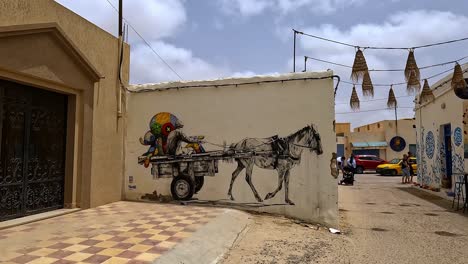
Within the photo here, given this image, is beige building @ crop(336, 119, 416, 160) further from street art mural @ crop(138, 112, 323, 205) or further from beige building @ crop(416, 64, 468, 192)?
street art mural @ crop(138, 112, 323, 205)

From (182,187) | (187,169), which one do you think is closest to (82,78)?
(187,169)

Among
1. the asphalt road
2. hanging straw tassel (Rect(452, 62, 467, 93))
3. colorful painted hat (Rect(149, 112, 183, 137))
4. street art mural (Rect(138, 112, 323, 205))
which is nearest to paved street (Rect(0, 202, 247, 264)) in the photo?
street art mural (Rect(138, 112, 323, 205))

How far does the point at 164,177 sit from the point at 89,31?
4008mm

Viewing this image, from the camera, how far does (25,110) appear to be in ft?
23.3

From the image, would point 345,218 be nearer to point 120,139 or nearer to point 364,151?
point 120,139

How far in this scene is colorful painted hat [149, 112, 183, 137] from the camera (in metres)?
9.80

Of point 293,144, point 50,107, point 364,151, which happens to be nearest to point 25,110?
point 50,107

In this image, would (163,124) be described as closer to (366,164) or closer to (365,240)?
(365,240)

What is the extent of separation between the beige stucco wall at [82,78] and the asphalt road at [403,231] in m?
5.67

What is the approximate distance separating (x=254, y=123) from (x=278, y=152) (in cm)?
92

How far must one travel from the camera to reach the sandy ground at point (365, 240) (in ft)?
19.3

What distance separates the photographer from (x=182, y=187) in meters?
9.63

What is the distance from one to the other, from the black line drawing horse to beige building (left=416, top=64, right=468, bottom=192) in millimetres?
6034

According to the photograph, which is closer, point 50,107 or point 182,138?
point 50,107
